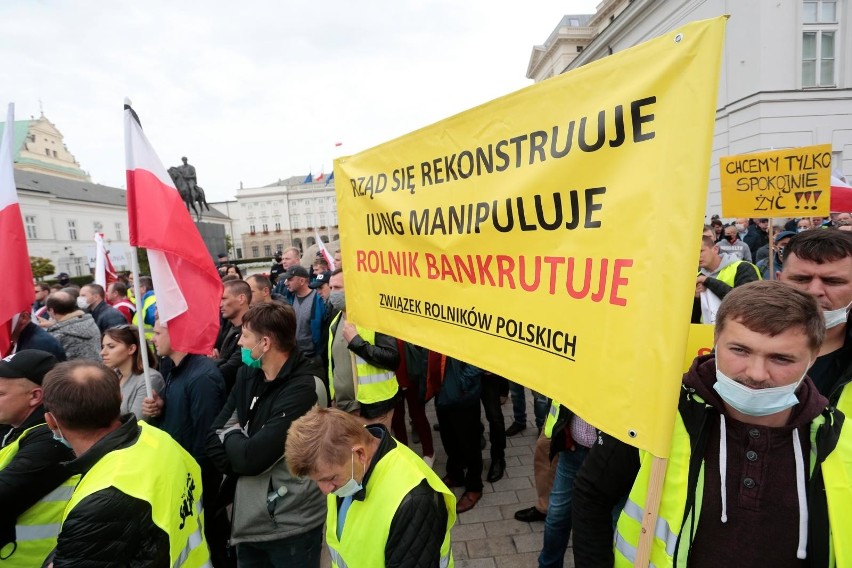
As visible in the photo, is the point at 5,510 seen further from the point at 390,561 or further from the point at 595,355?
the point at 595,355

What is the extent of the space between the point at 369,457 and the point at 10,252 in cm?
340

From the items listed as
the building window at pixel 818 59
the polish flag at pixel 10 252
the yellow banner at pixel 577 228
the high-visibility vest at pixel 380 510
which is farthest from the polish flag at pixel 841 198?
the building window at pixel 818 59

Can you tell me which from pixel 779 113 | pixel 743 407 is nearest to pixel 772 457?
pixel 743 407

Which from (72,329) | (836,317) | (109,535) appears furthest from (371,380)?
(72,329)

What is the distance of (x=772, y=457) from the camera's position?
134cm

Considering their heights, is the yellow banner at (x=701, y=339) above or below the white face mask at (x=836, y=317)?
below

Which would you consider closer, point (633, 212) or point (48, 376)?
point (633, 212)

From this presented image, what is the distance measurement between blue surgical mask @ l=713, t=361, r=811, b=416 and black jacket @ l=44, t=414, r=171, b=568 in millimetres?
2142

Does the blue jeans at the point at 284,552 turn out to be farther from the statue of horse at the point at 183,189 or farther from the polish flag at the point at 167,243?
the statue of horse at the point at 183,189

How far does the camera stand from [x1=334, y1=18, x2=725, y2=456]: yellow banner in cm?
122

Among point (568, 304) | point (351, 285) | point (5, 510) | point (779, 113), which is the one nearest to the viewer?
point (568, 304)

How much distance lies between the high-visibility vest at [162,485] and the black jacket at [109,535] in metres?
0.03

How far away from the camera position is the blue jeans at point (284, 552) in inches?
95.0

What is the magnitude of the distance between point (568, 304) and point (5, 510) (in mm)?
2632
